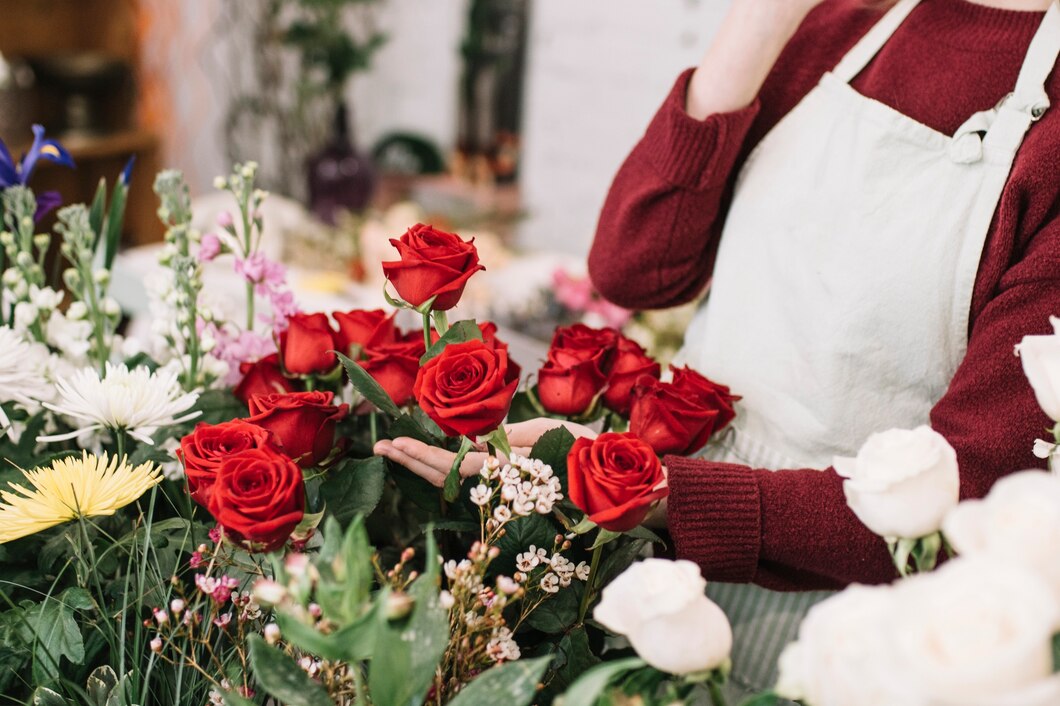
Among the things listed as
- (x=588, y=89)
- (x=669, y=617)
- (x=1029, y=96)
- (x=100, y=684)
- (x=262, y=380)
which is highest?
(x=1029, y=96)

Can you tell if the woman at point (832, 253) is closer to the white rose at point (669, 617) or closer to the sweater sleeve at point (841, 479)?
the sweater sleeve at point (841, 479)

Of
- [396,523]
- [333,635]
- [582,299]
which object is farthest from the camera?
[582,299]

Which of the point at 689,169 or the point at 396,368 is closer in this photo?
the point at 396,368

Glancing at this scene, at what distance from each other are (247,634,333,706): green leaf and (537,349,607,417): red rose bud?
1.08ft

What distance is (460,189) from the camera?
111 inches

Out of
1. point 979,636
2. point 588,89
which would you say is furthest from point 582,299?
point 979,636

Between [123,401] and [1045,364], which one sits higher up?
[1045,364]

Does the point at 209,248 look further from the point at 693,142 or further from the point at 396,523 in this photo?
the point at 693,142

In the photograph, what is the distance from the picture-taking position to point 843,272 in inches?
33.4

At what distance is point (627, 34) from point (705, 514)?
6.62ft

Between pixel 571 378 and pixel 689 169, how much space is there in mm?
284

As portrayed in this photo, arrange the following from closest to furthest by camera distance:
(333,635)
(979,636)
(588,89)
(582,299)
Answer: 1. (979,636)
2. (333,635)
3. (582,299)
4. (588,89)

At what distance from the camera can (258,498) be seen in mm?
506

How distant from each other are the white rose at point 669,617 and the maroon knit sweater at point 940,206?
0.91ft
